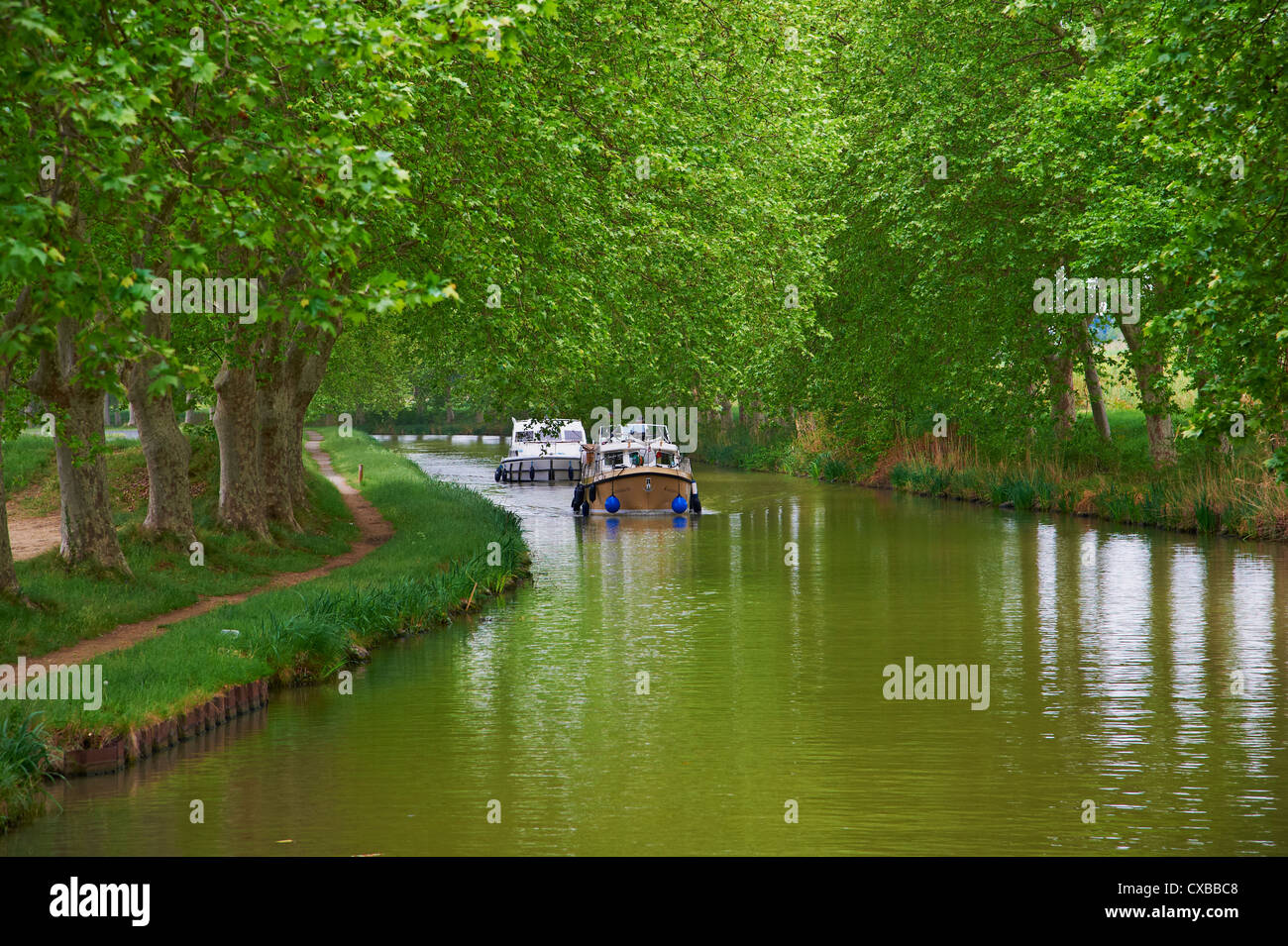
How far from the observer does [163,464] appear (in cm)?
2167

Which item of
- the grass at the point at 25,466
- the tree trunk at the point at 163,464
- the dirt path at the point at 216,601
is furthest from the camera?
the grass at the point at 25,466

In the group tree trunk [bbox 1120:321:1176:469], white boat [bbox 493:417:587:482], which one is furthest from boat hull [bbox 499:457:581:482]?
tree trunk [bbox 1120:321:1176:469]

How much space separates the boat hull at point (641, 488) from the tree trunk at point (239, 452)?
717 inches

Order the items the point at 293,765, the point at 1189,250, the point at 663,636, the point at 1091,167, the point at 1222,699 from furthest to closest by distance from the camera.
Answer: the point at 1091,167 < the point at 663,636 < the point at 1222,699 < the point at 1189,250 < the point at 293,765

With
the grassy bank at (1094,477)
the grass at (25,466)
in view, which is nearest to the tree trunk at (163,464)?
the grass at (25,466)

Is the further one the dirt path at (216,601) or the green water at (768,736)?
the dirt path at (216,601)

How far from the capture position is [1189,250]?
13.6m

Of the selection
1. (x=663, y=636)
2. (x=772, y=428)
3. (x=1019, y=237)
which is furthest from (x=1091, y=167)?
(x=772, y=428)

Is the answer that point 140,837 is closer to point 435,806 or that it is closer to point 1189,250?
point 435,806

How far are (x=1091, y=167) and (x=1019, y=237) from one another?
466 centimetres

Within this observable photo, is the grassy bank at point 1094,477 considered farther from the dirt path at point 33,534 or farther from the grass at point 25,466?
the grass at point 25,466

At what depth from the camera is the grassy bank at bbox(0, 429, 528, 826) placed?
1247cm

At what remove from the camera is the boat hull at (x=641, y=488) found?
41.8 metres

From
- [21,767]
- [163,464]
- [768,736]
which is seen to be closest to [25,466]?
[163,464]
